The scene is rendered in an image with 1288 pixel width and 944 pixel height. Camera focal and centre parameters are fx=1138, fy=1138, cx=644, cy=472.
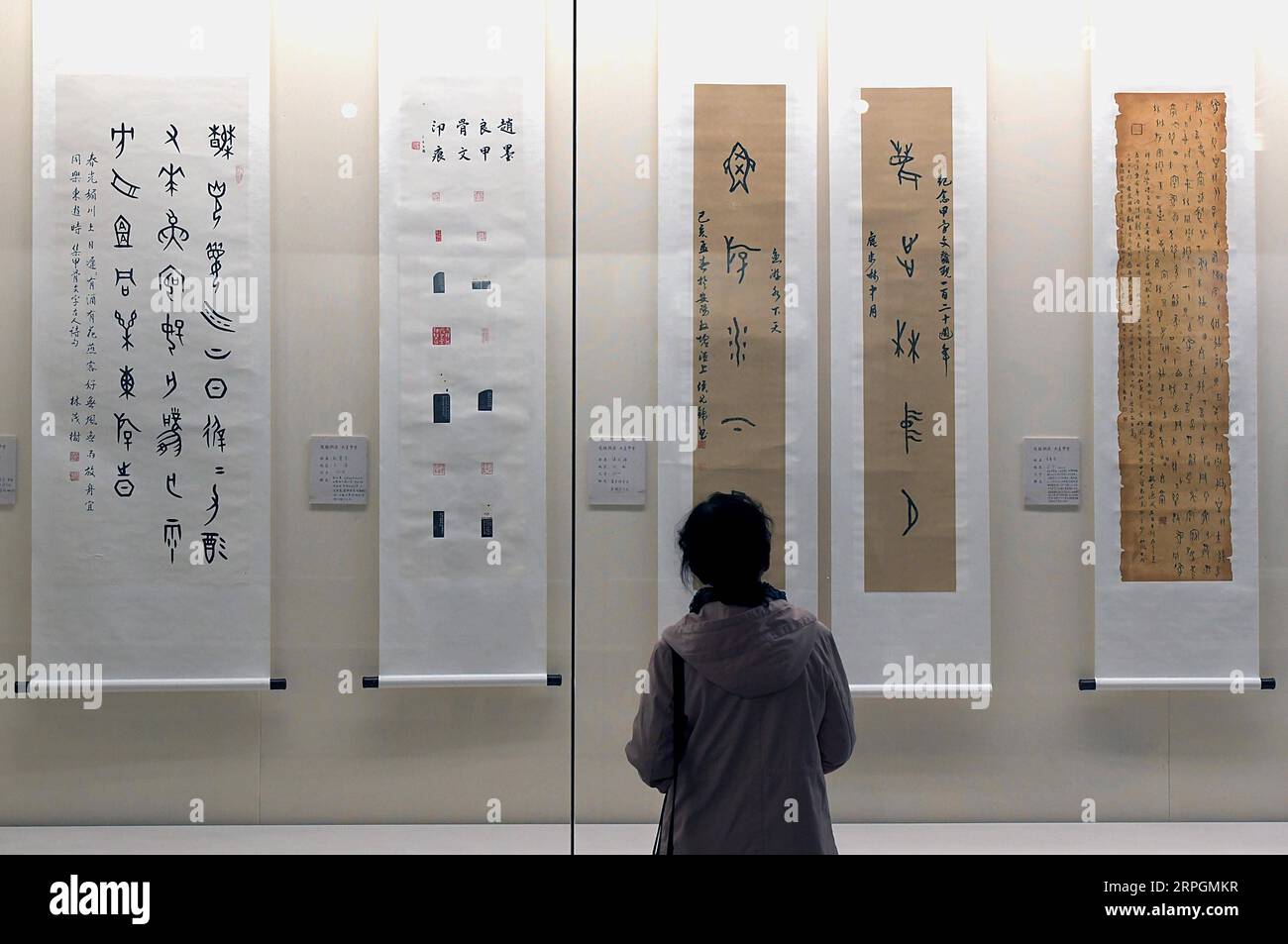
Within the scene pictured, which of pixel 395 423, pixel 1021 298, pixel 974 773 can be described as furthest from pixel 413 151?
pixel 974 773

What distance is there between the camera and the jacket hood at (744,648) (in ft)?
5.76

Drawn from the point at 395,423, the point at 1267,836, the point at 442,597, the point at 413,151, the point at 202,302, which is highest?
the point at 413,151

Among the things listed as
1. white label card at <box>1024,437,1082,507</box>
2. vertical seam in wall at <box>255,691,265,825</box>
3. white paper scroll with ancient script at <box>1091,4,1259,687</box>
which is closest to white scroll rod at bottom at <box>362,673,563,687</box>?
vertical seam in wall at <box>255,691,265,825</box>

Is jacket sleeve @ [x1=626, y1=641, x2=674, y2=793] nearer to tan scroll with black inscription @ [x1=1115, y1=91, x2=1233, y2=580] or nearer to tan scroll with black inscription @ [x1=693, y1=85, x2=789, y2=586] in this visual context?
tan scroll with black inscription @ [x1=693, y1=85, x2=789, y2=586]

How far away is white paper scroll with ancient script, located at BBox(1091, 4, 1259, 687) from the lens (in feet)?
8.35

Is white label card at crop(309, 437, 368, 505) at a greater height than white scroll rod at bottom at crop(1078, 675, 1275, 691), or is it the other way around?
white label card at crop(309, 437, 368, 505)

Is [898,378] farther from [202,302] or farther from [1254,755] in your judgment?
[202,302]

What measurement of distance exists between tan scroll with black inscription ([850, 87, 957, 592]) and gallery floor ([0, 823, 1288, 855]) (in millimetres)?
546

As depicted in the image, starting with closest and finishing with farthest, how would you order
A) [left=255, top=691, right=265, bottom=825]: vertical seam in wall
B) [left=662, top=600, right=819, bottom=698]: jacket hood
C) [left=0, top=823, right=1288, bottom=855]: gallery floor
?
[left=662, top=600, right=819, bottom=698]: jacket hood
[left=0, top=823, right=1288, bottom=855]: gallery floor
[left=255, top=691, right=265, bottom=825]: vertical seam in wall

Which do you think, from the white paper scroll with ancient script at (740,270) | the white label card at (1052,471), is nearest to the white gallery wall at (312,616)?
the white paper scroll with ancient script at (740,270)

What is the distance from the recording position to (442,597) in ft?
8.33

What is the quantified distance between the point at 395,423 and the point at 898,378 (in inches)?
44.4

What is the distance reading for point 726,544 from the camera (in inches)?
70.4
